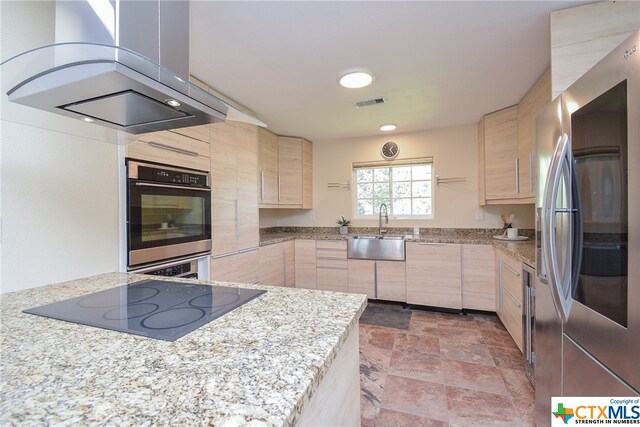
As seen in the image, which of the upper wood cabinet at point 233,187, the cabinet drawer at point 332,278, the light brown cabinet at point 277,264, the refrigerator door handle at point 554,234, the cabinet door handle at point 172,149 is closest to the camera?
the refrigerator door handle at point 554,234

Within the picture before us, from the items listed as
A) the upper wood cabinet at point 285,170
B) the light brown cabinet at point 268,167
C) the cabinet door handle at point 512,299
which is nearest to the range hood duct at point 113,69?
the light brown cabinet at point 268,167

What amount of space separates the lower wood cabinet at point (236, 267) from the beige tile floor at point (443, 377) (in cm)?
120

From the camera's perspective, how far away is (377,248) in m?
3.28

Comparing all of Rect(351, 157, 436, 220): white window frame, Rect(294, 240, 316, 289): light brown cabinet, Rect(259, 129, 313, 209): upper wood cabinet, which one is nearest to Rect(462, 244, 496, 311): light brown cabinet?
Rect(351, 157, 436, 220): white window frame

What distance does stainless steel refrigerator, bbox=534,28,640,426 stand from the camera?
29.4 inches

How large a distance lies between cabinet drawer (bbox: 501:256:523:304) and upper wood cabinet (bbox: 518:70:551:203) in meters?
0.60

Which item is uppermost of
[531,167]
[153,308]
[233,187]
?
[531,167]

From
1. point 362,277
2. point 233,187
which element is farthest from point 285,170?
point 362,277

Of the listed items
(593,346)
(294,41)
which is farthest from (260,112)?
(593,346)

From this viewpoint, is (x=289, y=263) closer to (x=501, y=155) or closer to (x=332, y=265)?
(x=332, y=265)

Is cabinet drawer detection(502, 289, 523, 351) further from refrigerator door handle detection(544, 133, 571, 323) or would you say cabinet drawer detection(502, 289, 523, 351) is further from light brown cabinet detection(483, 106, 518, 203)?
refrigerator door handle detection(544, 133, 571, 323)

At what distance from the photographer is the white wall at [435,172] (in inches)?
133

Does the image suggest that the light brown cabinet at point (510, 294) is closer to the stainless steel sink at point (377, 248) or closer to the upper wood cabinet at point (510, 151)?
the upper wood cabinet at point (510, 151)

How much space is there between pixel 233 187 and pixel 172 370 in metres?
2.06
